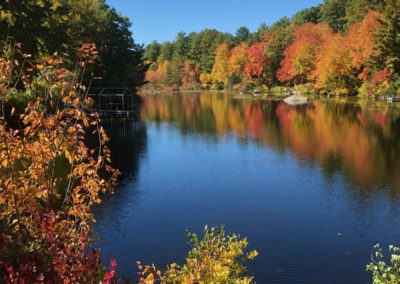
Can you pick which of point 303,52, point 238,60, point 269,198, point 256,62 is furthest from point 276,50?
point 269,198

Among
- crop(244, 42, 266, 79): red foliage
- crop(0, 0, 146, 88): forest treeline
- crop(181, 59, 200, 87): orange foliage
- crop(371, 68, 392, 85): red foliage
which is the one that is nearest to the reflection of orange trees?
crop(0, 0, 146, 88): forest treeline

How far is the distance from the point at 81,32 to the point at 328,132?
2641cm

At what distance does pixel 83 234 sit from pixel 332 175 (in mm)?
15723

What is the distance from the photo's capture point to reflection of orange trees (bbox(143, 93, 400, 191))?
69.5 ft

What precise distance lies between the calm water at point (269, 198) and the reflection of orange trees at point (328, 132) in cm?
11

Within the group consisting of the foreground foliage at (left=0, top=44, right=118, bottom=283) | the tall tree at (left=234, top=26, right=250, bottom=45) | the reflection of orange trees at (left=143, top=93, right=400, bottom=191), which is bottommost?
the reflection of orange trees at (left=143, top=93, right=400, bottom=191)

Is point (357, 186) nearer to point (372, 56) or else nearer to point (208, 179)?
point (208, 179)

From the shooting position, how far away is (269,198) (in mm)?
16594

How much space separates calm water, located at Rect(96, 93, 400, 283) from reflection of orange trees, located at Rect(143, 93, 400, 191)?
0.35 feet

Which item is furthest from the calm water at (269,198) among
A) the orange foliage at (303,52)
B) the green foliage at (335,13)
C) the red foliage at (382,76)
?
the green foliage at (335,13)

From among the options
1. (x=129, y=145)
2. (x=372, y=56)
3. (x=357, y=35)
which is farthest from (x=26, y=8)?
(x=357, y=35)

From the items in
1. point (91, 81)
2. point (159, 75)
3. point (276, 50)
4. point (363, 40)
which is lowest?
point (91, 81)

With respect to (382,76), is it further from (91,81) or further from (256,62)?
(91,81)

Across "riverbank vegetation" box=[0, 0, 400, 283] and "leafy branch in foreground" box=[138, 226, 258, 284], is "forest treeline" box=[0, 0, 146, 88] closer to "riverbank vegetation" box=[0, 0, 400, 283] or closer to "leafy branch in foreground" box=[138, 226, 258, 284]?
"riverbank vegetation" box=[0, 0, 400, 283]
